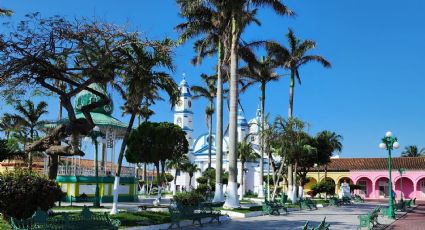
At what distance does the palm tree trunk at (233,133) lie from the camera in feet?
80.7

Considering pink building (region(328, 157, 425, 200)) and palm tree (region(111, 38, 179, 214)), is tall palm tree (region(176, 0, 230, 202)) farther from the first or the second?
pink building (region(328, 157, 425, 200))

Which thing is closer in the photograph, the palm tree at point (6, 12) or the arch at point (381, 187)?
the palm tree at point (6, 12)

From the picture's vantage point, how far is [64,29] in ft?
44.4

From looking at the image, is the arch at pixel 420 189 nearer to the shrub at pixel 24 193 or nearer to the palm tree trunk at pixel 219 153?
the palm tree trunk at pixel 219 153

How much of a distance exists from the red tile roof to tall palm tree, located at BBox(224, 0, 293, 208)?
41545 millimetres

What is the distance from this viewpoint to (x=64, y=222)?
11.5 m

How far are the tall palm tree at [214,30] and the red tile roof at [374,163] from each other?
39.8m

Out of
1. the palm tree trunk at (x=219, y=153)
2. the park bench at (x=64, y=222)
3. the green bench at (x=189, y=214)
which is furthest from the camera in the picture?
the palm tree trunk at (x=219, y=153)

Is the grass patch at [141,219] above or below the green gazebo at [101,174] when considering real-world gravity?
below

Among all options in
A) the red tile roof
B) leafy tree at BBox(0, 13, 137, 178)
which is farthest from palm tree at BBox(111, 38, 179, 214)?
the red tile roof

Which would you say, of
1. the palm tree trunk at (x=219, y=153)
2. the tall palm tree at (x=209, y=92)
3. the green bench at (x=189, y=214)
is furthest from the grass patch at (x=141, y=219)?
the tall palm tree at (x=209, y=92)

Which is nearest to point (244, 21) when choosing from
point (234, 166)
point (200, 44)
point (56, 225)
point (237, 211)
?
point (200, 44)

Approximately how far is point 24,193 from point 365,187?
62.7m

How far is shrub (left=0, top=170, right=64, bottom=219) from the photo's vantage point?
43.6ft
